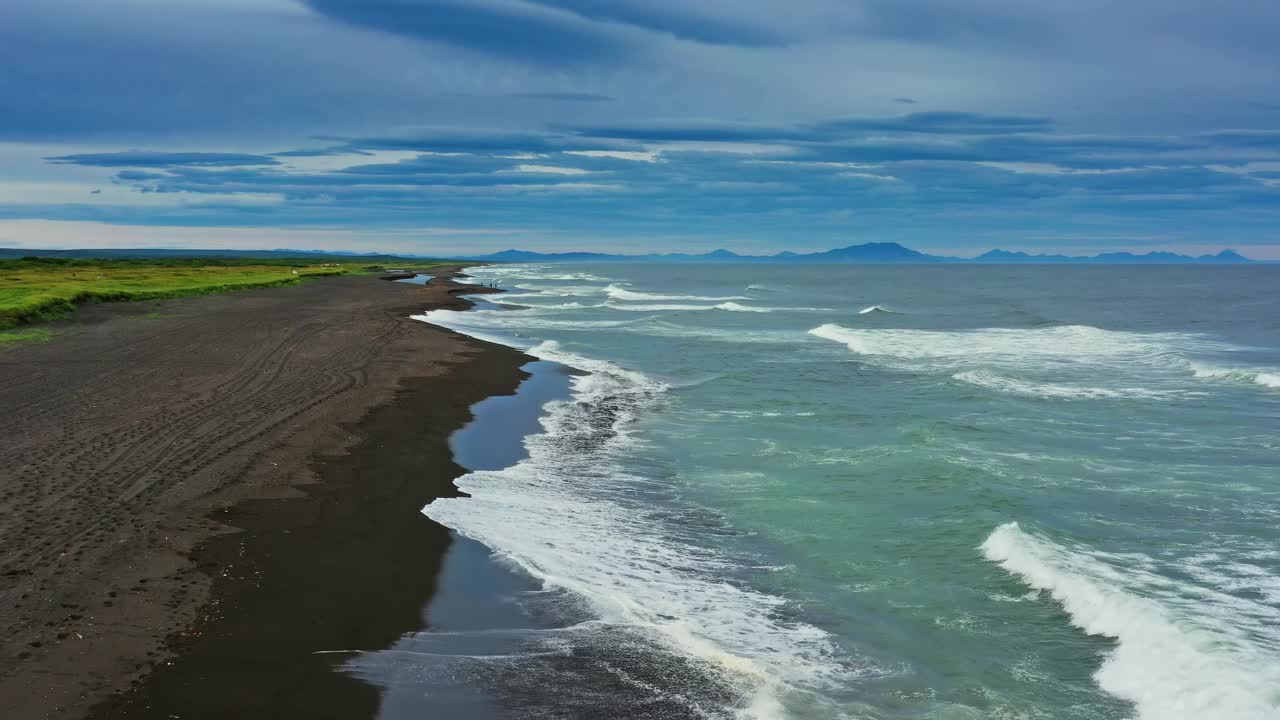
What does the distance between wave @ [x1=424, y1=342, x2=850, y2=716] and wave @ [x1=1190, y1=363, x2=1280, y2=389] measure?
24370 millimetres

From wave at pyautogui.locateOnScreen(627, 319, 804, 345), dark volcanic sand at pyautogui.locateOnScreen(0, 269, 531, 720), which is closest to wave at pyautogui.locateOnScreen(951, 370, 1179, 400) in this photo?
wave at pyautogui.locateOnScreen(627, 319, 804, 345)

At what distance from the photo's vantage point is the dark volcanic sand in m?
8.61

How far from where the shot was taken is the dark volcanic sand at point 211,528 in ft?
28.2

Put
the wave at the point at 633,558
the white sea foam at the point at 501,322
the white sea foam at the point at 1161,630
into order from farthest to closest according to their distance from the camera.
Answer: the white sea foam at the point at 501,322 → the wave at the point at 633,558 → the white sea foam at the point at 1161,630

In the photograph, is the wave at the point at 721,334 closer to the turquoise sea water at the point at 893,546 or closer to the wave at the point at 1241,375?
the turquoise sea water at the point at 893,546

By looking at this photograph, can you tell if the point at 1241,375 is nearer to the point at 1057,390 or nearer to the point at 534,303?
the point at 1057,390

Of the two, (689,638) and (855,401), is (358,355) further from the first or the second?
(689,638)

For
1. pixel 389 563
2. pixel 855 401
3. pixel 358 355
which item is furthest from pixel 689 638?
pixel 358 355

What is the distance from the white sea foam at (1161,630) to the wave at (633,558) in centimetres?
325

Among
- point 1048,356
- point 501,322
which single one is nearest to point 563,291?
point 501,322

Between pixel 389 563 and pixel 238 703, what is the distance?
4.11 meters

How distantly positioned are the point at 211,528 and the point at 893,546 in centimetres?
994

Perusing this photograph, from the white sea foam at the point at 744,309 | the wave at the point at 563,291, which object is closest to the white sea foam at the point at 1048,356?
the white sea foam at the point at 744,309

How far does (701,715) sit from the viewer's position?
27.4 feet
